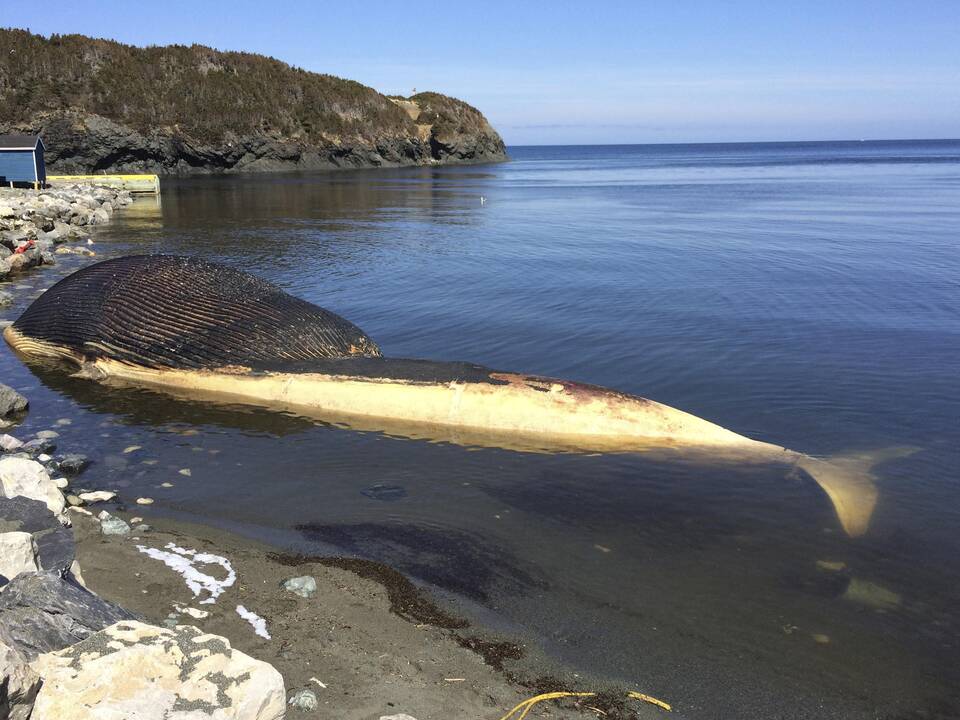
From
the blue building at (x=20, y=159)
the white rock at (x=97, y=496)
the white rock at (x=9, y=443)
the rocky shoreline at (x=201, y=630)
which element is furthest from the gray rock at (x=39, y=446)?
the blue building at (x=20, y=159)

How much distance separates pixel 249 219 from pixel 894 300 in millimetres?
26720

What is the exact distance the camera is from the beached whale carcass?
357 inches

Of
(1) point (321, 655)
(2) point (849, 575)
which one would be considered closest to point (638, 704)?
(1) point (321, 655)

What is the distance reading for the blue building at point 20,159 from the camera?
3953 cm

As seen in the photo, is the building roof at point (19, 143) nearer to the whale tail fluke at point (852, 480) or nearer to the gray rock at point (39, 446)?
the gray rock at point (39, 446)

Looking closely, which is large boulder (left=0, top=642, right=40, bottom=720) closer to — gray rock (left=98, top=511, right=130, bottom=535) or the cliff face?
gray rock (left=98, top=511, right=130, bottom=535)

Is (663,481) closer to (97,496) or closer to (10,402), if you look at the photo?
(97,496)

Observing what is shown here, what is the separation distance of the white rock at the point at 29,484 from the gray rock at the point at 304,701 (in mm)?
3003

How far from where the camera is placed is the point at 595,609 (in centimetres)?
599

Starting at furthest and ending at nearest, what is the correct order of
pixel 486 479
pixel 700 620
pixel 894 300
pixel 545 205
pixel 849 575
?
pixel 545 205
pixel 894 300
pixel 486 479
pixel 849 575
pixel 700 620

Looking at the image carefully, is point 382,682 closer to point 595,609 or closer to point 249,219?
point 595,609

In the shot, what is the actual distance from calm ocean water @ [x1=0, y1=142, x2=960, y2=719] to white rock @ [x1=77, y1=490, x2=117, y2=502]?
1.08ft

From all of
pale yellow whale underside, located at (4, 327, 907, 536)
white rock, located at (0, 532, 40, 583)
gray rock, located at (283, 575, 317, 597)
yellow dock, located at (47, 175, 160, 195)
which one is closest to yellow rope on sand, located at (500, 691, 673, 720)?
gray rock, located at (283, 575, 317, 597)

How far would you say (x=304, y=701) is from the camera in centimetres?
461
